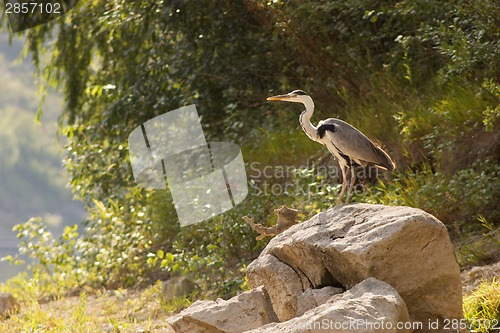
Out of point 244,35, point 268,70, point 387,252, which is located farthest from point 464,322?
point 244,35

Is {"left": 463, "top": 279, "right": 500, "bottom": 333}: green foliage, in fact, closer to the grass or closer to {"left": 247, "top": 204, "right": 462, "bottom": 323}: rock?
{"left": 247, "top": 204, "right": 462, "bottom": 323}: rock

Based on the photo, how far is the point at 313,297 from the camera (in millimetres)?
3244

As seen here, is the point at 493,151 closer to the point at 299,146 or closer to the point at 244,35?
the point at 299,146

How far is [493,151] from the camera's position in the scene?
5.26 meters

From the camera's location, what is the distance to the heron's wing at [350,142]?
4.33 metres

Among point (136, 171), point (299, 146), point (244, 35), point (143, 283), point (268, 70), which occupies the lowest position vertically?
point (143, 283)

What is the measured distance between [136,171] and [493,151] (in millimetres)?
4912

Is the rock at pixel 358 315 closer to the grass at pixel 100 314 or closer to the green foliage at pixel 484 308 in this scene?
the green foliage at pixel 484 308

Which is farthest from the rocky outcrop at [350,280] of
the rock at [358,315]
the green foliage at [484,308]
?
the green foliage at [484,308]

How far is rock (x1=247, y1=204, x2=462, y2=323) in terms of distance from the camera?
118 inches

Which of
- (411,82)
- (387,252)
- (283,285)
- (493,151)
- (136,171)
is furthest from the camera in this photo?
(136,171)

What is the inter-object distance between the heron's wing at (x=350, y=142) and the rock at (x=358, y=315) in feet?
5.46

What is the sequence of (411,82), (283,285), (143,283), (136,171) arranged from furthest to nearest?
(136,171) → (143,283) → (411,82) → (283,285)

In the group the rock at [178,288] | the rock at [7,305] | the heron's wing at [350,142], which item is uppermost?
the heron's wing at [350,142]
